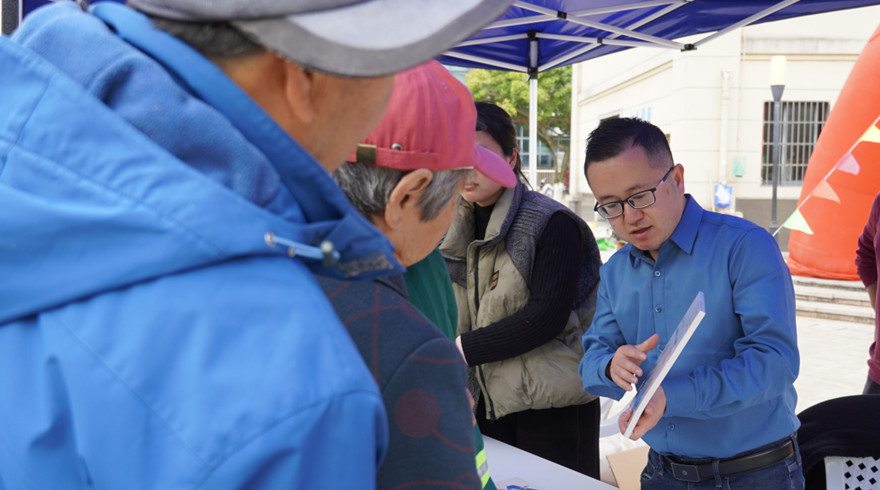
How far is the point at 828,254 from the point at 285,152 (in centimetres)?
978

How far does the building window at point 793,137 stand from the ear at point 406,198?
15152 millimetres

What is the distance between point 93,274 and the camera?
1.70ft

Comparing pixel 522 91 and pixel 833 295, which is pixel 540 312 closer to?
pixel 833 295

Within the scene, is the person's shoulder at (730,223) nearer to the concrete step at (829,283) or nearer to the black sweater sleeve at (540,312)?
the black sweater sleeve at (540,312)

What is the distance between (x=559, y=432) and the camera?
2.49 metres

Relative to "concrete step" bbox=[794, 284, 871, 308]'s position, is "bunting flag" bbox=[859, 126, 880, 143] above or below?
above

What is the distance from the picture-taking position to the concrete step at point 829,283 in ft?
28.2

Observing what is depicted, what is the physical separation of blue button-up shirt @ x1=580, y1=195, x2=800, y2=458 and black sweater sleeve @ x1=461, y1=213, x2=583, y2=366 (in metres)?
0.19

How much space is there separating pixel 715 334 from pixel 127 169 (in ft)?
5.71

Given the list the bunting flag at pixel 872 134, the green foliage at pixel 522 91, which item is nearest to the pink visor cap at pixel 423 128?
the bunting flag at pixel 872 134

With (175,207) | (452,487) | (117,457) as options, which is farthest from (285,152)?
(452,487)

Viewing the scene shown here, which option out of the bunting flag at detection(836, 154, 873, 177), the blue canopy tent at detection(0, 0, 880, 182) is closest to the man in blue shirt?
the blue canopy tent at detection(0, 0, 880, 182)

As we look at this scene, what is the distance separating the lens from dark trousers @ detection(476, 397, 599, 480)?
8.16ft

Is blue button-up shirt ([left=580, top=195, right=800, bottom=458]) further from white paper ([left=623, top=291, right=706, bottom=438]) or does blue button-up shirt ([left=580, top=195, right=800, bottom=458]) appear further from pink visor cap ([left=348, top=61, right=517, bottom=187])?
pink visor cap ([left=348, top=61, right=517, bottom=187])
